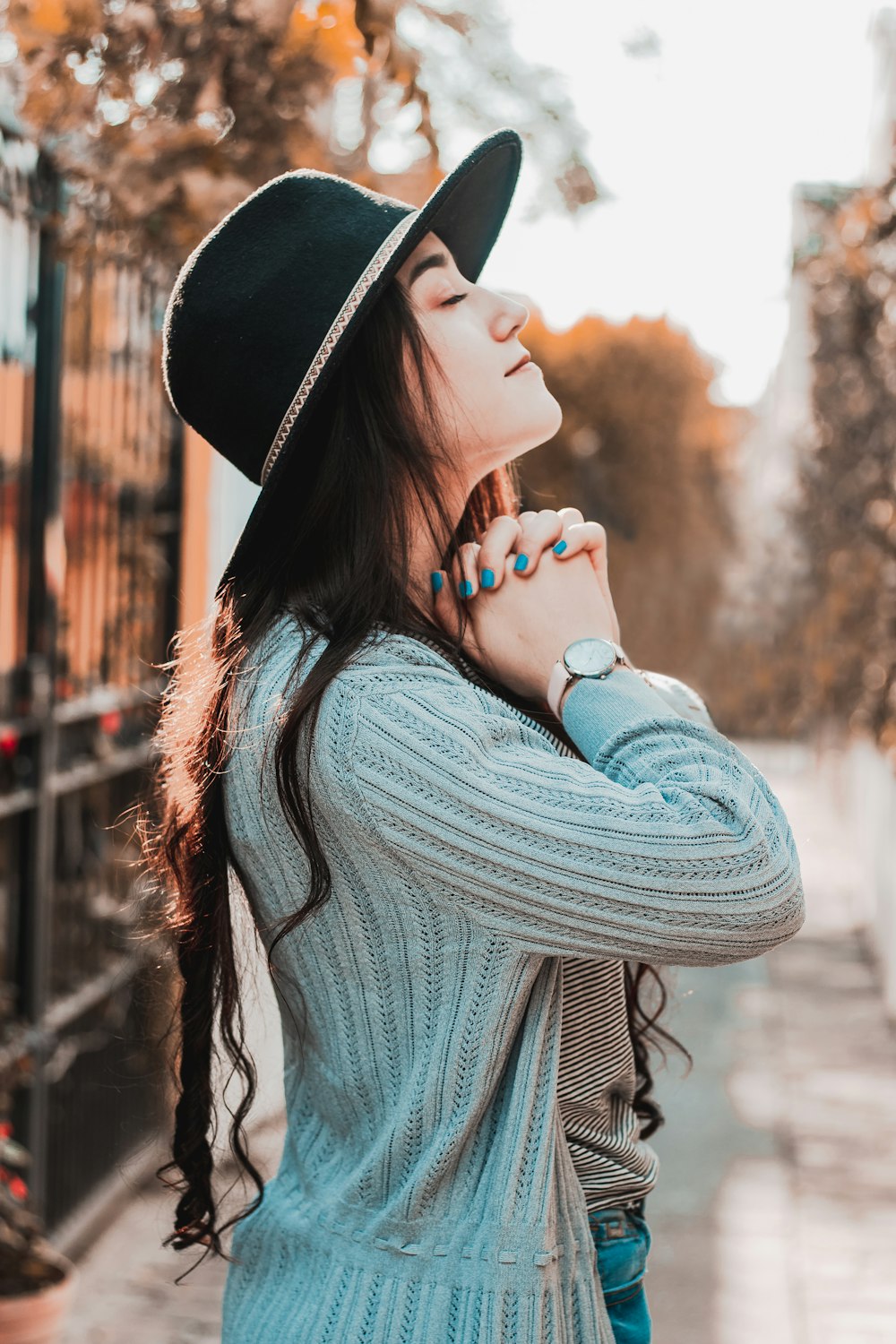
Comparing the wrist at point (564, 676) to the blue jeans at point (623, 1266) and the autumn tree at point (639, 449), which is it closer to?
the blue jeans at point (623, 1266)

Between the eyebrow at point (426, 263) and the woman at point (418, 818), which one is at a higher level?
the eyebrow at point (426, 263)

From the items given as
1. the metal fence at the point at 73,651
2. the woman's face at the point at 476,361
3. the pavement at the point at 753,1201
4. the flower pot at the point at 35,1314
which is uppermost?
the woman's face at the point at 476,361

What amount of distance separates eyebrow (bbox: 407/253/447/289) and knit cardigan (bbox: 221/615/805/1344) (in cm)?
36

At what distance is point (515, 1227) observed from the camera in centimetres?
125

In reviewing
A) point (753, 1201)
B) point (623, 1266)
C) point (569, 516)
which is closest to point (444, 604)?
point (569, 516)

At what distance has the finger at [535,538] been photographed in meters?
1.38

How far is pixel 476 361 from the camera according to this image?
4.57ft

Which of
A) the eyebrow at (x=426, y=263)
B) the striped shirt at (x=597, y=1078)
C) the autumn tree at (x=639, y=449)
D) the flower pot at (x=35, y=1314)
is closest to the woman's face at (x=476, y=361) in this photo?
the eyebrow at (x=426, y=263)

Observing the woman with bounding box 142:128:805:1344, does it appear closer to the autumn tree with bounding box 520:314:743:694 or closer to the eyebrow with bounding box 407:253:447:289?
the eyebrow with bounding box 407:253:447:289

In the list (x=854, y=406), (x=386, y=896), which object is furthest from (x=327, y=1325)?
(x=854, y=406)

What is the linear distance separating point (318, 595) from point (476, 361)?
0.27 meters

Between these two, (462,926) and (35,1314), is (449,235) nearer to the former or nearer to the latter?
(462,926)

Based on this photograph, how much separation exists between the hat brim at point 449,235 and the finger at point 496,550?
0.20m

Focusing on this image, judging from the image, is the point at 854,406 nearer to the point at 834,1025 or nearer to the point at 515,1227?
the point at 834,1025
